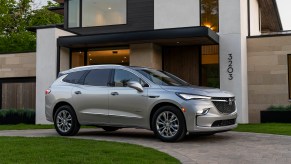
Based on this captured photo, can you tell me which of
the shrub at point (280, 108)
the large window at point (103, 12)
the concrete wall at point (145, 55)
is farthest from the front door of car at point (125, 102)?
the large window at point (103, 12)

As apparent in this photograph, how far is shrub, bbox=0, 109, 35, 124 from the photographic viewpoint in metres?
18.3

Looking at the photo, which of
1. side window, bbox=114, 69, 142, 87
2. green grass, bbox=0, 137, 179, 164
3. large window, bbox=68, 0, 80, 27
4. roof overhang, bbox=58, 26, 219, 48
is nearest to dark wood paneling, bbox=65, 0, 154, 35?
roof overhang, bbox=58, 26, 219, 48

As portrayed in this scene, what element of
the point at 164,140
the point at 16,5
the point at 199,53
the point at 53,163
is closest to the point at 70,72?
the point at 164,140

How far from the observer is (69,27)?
20.9 meters

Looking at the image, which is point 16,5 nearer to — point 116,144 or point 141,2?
point 141,2

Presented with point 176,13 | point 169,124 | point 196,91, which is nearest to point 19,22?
point 176,13

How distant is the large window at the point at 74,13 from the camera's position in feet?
68.1

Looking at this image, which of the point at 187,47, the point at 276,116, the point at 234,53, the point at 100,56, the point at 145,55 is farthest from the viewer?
the point at 100,56

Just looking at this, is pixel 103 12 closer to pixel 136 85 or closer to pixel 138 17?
pixel 138 17

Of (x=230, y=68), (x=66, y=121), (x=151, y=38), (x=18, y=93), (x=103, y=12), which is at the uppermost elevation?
(x=103, y=12)

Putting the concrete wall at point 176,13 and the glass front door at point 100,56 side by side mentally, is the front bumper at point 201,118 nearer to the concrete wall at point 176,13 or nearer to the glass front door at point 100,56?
the concrete wall at point 176,13

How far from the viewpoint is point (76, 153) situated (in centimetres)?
764

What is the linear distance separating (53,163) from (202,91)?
418 centimetres

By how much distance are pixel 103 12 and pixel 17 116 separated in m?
6.15
